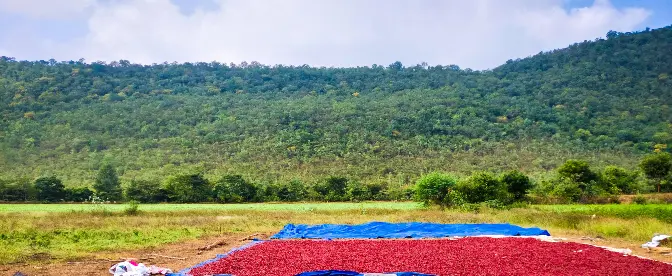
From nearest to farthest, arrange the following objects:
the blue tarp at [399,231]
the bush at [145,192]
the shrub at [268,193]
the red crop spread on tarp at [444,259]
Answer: the red crop spread on tarp at [444,259], the blue tarp at [399,231], the bush at [145,192], the shrub at [268,193]

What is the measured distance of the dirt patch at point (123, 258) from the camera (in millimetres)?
9656

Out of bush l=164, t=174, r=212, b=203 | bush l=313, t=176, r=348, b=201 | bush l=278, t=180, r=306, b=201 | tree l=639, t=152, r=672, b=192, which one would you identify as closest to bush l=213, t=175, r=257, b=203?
bush l=164, t=174, r=212, b=203

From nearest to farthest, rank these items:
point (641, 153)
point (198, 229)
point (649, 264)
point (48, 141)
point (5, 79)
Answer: point (649, 264) < point (198, 229) < point (641, 153) < point (48, 141) < point (5, 79)

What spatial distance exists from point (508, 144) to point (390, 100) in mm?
25396

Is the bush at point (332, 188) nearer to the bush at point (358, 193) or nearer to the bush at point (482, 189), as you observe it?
the bush at point (358, 193)

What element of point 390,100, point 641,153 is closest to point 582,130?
point 641,153

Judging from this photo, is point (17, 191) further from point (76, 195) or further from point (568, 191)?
point (568, 191)

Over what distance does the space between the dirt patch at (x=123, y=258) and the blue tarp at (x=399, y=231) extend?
2124 millimetres

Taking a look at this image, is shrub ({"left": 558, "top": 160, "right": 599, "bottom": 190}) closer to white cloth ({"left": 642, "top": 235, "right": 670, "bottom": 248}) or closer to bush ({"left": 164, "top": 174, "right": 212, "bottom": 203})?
white cloth ({"left": 642, "top": 235, "right": 670, "bottom": 248})

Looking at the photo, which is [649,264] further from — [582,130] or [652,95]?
[652,95]

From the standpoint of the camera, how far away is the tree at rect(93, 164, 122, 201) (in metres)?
36.7

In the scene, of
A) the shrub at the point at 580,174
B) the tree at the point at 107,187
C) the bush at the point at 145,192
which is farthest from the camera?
the tree at the point at 107,187

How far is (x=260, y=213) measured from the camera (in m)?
23.6

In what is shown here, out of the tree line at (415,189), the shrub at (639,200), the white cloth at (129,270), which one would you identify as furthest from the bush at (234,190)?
the white cloth at (129,270)
